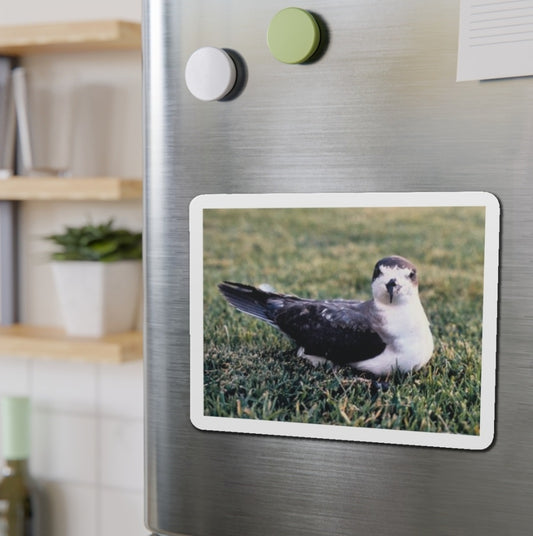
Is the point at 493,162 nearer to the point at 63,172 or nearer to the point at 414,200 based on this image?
the point at 414,200

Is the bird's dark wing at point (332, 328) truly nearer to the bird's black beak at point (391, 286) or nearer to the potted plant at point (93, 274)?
the bird's black beak at point (391, 286)

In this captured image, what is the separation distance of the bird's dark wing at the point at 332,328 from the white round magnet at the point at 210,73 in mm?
175

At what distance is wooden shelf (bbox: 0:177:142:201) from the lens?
1.17 metres

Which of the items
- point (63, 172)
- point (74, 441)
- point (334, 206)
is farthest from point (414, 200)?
point (74, 441)

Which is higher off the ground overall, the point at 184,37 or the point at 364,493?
the point at 184,37

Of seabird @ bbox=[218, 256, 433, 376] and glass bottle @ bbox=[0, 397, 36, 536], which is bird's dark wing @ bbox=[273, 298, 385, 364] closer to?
seabird @ bbox=[218, 256, 433, 376]

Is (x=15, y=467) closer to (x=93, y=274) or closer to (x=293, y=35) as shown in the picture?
(x=93, y=274)

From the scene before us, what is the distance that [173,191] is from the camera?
0.67 meters

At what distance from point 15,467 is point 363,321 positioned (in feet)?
3.00

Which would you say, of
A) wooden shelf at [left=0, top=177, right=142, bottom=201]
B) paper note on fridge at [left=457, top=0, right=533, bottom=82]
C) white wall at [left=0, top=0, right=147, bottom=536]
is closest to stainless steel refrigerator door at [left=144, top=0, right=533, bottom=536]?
paper note on fridge at [left=457, top=0, right=533, bottom=82]

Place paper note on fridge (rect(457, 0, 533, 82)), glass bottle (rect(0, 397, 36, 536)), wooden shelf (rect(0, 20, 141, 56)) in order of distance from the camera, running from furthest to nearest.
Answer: glass bottle (rect(0, 397, 36, 536)) < wooden shelf (rect(0, 20, 141, 56)) < paper note on fridge (rect(457, 0, 533, 82))

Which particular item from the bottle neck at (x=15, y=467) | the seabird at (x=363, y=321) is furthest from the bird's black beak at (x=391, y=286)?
the bottle neck at (x=15, y=467)

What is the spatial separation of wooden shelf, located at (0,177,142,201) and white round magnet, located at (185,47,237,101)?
531 millimetres

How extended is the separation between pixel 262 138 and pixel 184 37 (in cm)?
11
